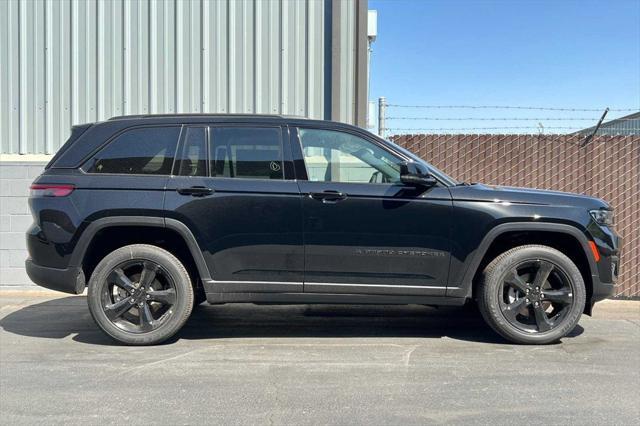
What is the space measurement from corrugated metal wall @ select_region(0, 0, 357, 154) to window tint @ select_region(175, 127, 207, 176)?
3.10 meters

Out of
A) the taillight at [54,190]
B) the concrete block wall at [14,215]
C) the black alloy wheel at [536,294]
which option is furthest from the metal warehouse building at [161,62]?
the black alloy wheel at [536,294]

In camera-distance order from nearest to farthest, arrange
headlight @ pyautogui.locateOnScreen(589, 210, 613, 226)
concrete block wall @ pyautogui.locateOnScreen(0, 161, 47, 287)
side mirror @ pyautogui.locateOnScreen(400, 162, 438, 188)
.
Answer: side mirror @ pyautogui.locateOnScreen(400, 162, 438, 188)
headlight @ pyautogui.locateOnScreen(589, 210, 613, 226)
concrete block wall @ pyautogui.locateOnScreen(0, 161, 47, 287)

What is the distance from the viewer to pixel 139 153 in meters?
4.99

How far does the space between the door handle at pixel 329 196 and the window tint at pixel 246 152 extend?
1.17 ft

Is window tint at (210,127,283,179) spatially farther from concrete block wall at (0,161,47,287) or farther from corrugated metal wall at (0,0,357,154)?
concrete block wall at (0,161,47,287)

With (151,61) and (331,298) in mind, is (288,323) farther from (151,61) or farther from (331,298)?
(151,61)

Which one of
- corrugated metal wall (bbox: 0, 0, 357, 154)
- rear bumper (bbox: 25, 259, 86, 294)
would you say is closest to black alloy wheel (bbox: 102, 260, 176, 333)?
rear bumper (bbox: 25, 259, 86, 294)

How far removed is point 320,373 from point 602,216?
111 inches

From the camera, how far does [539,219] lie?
190 inches

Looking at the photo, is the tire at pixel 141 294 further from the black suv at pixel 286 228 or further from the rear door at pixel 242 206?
the rear door at pixel 242 206

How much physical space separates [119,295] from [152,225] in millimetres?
753

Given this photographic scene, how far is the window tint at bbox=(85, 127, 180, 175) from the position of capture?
16.2ft

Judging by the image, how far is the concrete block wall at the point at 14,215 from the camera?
293 inches

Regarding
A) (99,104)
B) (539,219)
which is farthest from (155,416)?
(99,104)
